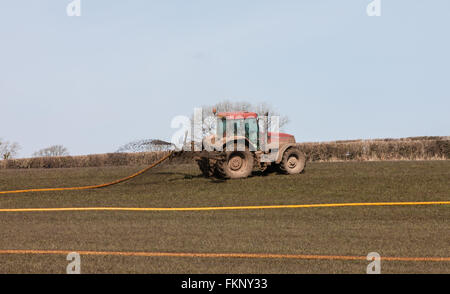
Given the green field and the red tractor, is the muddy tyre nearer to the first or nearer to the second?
the red tractor

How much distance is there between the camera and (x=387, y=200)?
13906mm

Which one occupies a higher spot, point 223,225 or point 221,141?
point 221,141

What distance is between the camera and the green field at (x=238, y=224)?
23.6ft

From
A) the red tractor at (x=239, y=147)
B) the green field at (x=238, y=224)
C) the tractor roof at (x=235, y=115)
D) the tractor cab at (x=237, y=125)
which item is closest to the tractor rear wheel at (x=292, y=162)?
the red tractor at (x=239, y=147)

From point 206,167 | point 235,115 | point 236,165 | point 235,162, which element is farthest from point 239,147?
point 206,167

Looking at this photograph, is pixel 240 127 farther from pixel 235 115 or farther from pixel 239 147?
pixel 239 147

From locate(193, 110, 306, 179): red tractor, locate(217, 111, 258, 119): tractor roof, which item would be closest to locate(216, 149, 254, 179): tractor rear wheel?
locate(193, 110, 306, 179): red tractor

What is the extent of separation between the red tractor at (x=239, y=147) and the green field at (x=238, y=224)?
59 centimetres

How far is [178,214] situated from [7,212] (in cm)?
465

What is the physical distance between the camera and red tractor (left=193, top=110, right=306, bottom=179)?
56.3 feet

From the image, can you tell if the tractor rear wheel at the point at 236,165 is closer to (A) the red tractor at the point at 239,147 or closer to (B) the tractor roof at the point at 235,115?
(A) the red tractor at the point at 239,147
